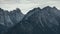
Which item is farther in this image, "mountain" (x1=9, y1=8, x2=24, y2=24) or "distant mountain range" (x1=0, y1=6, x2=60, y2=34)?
"mountain" (x1=9, y1=8, x2=24, y2=24)

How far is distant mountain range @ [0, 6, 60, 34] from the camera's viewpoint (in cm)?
319

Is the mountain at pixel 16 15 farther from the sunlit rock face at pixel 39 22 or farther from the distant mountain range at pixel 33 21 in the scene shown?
Answer: the sunlit rock face at pixel 39 22

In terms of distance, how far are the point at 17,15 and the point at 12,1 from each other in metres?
0.36

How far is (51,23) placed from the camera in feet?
10.9

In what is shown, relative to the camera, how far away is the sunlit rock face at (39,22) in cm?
318

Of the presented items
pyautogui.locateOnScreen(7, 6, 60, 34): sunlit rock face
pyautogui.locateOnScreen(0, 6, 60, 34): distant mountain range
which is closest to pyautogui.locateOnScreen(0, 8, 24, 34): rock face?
pyautogui.locateOnScreen(0, 6, 60, 34): distant mountain range

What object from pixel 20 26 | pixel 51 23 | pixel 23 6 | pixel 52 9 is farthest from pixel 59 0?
pixel 20 26

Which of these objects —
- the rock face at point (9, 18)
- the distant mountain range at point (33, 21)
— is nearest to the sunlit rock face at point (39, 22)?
the distant mountain range at point (33, 21)

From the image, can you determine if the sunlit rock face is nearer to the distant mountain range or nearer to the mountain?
the distant mountain range

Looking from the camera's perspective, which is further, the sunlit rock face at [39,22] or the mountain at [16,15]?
the mountain at [16,15]

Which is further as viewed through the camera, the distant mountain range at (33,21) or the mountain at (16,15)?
the mountain at (16,15)

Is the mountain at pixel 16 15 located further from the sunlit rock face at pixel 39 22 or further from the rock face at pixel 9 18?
the sunlit rock face at pixel 39 22

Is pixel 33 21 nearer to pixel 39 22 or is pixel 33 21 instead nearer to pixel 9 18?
pixel 39 22

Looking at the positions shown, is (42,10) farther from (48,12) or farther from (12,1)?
(12,1)
